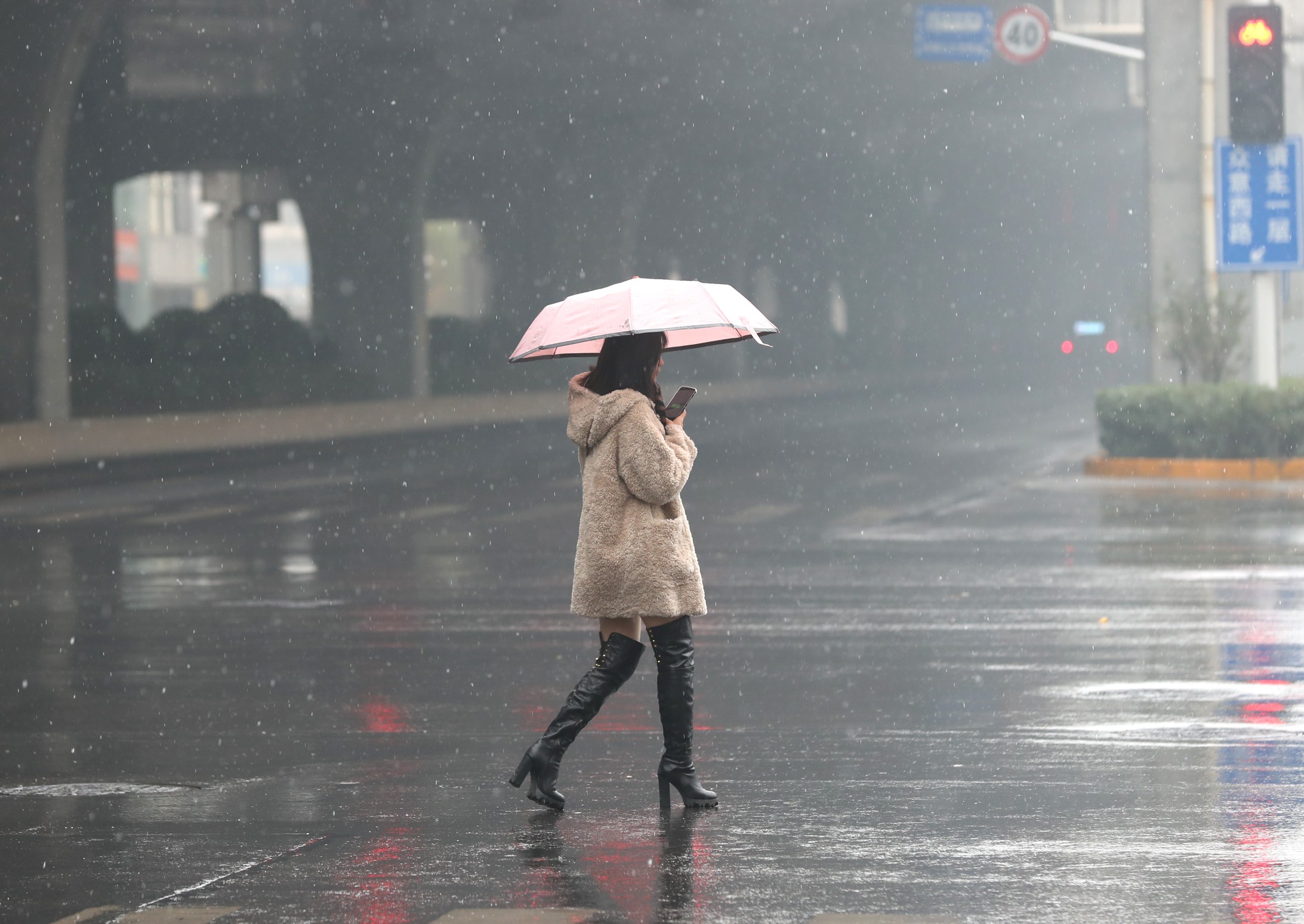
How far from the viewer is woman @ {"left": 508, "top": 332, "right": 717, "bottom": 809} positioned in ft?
21.9

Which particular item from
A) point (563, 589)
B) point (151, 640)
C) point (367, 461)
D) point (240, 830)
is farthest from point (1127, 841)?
point (367, 461)

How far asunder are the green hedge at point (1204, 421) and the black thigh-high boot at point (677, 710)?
56.1 ft

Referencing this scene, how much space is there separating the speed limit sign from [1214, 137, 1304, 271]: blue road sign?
8470 mm

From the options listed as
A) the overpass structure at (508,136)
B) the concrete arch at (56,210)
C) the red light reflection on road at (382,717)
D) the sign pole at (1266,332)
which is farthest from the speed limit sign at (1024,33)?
the red light reflection on road at (382,717)

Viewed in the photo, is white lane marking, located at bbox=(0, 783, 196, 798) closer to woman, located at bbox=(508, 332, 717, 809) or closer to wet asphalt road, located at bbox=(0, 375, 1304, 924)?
wet asphalt road, located at bbox=(0, 375, 1304, 924)

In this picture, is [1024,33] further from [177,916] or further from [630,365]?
[177,916]

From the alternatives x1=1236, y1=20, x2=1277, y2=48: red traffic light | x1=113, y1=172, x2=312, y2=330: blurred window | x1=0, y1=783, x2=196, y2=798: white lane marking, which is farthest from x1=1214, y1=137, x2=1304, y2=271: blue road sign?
x1=113, y1=172, x2=312, y2=330: blurred window

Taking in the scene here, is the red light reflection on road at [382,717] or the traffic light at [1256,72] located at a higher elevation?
the traffic light at [1256,72]

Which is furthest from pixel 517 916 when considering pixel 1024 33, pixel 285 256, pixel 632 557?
pixel 285 256

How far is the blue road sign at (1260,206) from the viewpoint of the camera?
2362 centimetres

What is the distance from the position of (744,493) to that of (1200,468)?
5340 millimetres

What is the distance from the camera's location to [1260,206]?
23812 mm

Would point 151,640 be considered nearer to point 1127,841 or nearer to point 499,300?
point 1127,841

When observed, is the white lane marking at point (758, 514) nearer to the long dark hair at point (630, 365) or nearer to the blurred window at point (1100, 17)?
the long dark hair at point (630, 365)
